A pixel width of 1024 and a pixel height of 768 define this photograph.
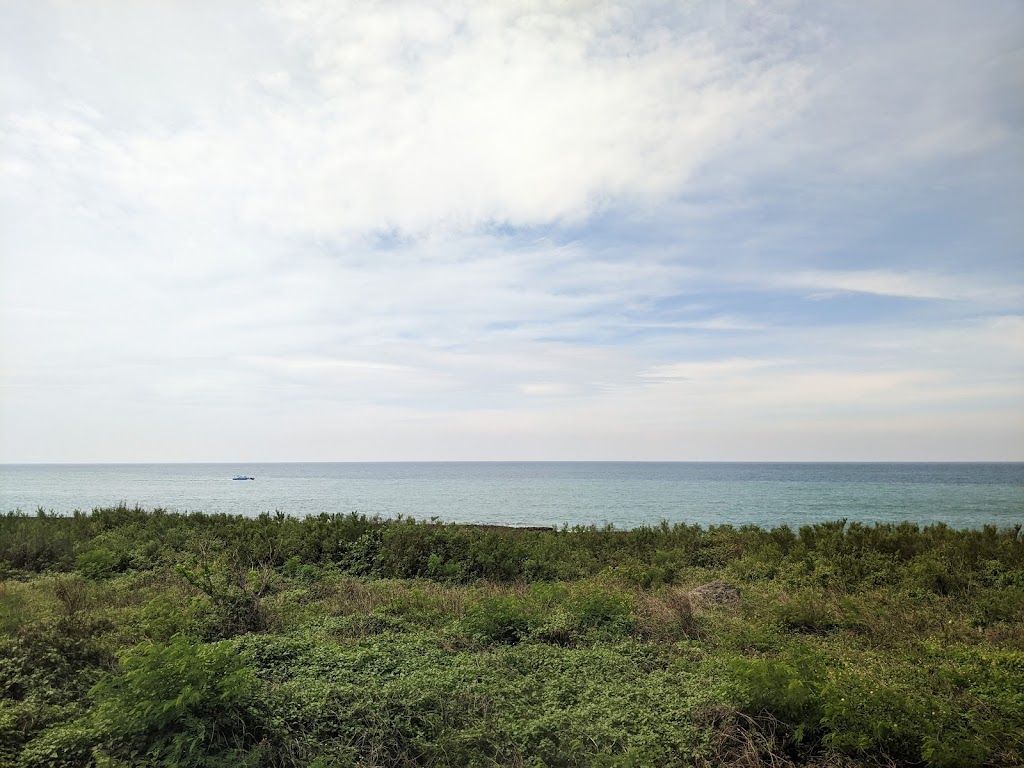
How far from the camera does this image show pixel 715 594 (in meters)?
11.1

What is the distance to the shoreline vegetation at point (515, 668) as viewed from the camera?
511 centimetres

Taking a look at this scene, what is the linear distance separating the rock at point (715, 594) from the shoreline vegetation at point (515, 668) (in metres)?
0.05

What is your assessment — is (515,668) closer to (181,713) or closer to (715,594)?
(181,713)

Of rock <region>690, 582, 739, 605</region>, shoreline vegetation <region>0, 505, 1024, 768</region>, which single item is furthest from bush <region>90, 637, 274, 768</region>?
rock <region>690, 582, 739, 605</region>

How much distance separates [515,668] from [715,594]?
5795mm

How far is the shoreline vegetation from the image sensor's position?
16.8 feet

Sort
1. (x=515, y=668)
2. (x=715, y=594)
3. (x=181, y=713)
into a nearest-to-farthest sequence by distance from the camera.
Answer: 1. (x=181, y=713)
2. (x=515, y=668)
3. (x=715, y=594)

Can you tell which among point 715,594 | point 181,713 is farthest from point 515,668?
point 715,594

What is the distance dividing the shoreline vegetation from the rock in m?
0.05

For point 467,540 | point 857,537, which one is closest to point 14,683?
point 467,540

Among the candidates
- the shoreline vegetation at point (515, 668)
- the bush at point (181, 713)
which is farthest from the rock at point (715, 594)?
the bush at point (181, 713)

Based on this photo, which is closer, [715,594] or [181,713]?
[181,713]

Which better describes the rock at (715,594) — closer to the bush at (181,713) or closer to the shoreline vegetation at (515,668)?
the shoreline vegetation at (515,668)

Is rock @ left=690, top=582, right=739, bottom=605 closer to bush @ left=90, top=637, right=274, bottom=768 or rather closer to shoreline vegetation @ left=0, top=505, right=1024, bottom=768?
shoreline vegetation @ left=0, top=505, right=1024, bottom=768
